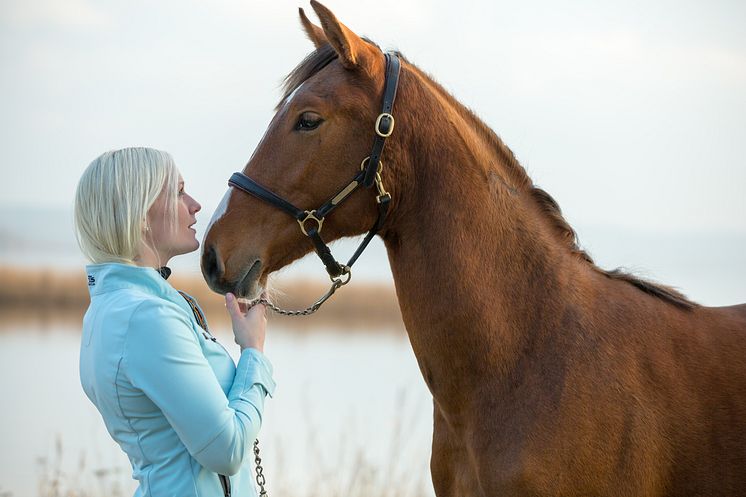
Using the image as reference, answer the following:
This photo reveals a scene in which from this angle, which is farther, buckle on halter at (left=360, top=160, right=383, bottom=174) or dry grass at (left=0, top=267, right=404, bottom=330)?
dry grass at (left=0, top=267, right=404, bottom=330)

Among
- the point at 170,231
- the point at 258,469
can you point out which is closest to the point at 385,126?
the point at 170,231

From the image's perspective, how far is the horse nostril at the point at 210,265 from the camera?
9.78 feet

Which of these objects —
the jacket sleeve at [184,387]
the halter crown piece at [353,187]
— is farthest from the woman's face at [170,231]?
the jacket sleeve at [184,387]

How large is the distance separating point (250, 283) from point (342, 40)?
0.93 metres

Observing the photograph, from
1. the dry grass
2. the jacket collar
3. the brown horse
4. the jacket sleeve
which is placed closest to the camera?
the jacket sleeve

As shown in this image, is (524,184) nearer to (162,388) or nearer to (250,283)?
(250,283)

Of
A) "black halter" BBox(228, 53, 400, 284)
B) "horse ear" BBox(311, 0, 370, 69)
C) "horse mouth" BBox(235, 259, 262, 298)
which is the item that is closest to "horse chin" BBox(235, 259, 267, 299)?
"horse mouth" BBox(235, 259, 262, 298)

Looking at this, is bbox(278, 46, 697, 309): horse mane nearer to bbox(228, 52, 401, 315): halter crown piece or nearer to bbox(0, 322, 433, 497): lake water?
bbox(228, 52, 401, 315): halter crown piece

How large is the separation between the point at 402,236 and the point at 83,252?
1.11 meters

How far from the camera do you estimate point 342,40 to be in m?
2.98

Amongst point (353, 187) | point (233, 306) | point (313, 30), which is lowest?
point (233, 306)

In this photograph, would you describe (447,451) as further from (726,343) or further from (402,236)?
(726,343)

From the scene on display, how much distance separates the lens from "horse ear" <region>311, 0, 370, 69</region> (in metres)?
2.90

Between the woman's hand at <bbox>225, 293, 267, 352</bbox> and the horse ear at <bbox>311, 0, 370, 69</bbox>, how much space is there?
950mm
